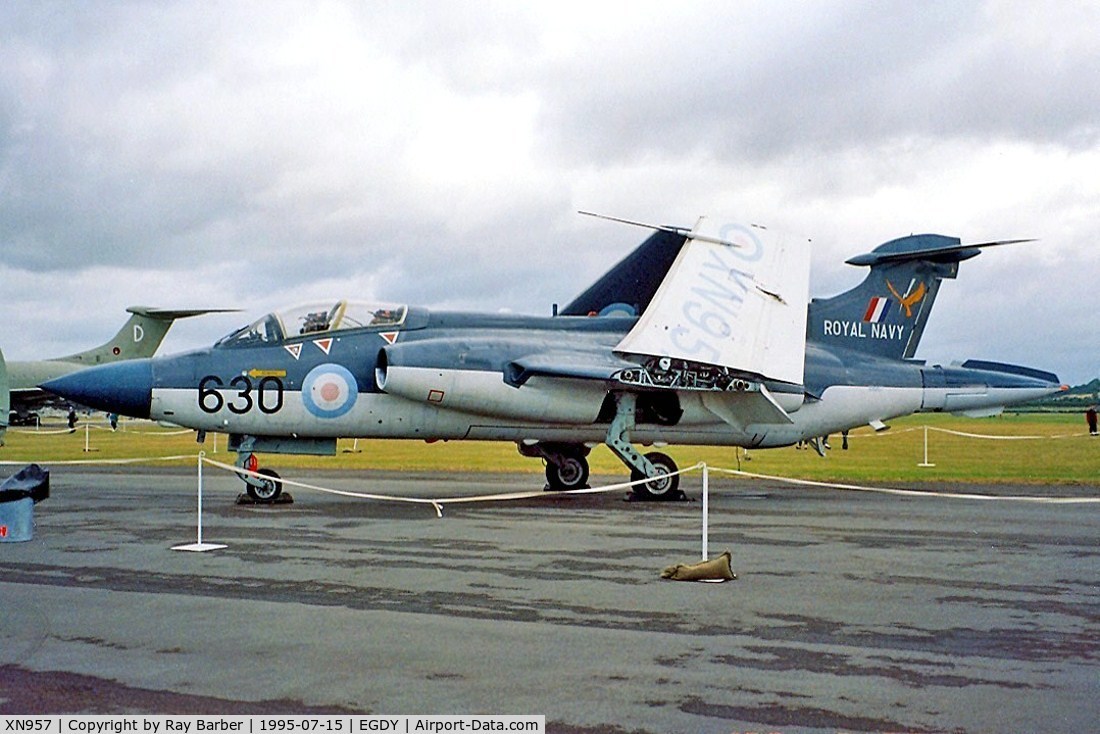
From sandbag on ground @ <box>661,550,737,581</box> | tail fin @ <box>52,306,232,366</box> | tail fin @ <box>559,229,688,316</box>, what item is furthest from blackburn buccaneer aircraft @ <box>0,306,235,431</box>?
sandbag on ground @ <box>661,550,737,581</box>

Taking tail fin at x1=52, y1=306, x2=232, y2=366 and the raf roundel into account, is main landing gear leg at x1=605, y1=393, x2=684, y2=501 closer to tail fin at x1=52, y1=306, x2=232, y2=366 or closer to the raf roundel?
the raf roundel

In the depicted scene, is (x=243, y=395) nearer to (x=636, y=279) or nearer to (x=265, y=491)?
(x=265, y=491)

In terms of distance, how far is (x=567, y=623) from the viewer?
6797 millimetres

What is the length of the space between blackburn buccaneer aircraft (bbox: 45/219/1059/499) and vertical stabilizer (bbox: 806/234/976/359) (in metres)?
0.79

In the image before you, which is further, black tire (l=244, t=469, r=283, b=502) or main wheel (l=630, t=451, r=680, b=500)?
main wheel (l=630, t=451, r=680, b=500)

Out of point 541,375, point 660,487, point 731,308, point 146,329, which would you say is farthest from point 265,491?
point 146,329

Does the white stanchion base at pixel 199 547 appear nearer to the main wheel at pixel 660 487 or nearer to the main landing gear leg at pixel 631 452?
the main landing gear leg at pixel 631 452

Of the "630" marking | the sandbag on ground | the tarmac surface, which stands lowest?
the tarmac surface

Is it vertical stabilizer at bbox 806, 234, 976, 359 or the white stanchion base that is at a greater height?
vertical stabilizer at bbox 806, 234, 976, 359

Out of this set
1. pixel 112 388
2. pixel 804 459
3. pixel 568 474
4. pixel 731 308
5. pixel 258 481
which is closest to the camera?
pixel 112 388

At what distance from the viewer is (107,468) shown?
1034 inches

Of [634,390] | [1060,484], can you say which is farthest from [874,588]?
[1060,484]

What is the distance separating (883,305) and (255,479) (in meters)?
11.7

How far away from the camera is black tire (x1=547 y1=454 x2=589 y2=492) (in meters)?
18.7
